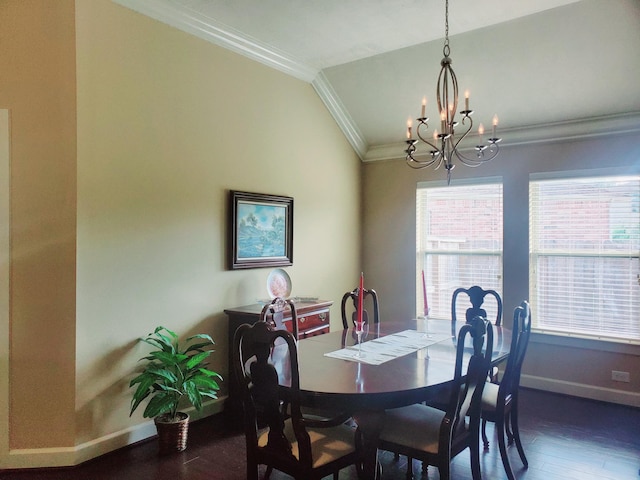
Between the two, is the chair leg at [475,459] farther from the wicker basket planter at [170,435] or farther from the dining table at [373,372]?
the wicker basket planter at [170,435]

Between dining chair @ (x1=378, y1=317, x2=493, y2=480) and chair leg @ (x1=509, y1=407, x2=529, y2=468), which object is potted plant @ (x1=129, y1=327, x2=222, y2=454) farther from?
chair leg @ (x1=509, y1=407, x2=529, y2=468)

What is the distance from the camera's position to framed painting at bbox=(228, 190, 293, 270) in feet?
12.6

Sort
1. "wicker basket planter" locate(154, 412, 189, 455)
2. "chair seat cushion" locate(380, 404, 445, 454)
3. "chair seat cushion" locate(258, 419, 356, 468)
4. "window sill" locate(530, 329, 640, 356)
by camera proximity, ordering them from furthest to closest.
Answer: "window sill" locate(530, 329, 640, 356) < "wicker basket planter" locate(154, 412, 189, 455) < "chair seat cushion" locate(380, 404, 445, 454) < "chair seat cushion" locate(258, 419, 356, 468)

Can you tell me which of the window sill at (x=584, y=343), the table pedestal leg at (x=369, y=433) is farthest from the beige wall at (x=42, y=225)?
the window sill at (x=584, y=343)

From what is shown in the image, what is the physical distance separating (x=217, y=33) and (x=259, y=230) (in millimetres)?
1580

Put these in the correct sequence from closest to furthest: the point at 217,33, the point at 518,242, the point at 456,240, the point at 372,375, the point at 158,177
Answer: the point at 372,375
the point at 158,177
the point at 217,33
the point at 518,242
the point at 456,240

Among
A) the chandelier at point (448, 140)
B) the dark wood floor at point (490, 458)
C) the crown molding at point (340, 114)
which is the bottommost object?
the dark wood floor at point (490, 458)

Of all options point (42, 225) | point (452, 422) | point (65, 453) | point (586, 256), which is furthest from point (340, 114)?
point (65, 453)

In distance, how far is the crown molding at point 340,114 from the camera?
4.69 m

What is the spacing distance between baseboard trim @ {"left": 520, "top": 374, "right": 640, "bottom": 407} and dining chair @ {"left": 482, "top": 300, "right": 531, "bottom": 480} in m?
1.58

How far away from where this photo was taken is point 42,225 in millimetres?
2836

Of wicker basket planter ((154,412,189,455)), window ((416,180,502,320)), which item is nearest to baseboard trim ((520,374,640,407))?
window ((416,180,502,320))

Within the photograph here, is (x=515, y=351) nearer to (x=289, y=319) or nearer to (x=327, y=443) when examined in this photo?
(x=327, y=443)

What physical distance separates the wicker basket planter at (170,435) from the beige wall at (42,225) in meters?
0.51
